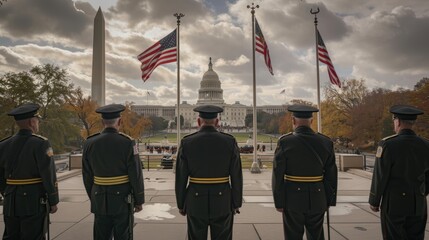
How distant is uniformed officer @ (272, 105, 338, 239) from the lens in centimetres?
420

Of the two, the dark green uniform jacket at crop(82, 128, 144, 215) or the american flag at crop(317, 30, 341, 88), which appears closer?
the dark green uniform jacket at crop(82, 128, 144, 215)

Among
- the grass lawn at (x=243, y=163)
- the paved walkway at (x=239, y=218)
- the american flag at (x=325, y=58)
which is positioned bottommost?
the grass lawn at (x=243, y=163)

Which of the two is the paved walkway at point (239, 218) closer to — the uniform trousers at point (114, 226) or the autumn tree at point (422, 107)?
the uniform trousers at point (114, 226)

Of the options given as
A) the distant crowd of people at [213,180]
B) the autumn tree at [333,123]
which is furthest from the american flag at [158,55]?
the autumn tree at [333,123]

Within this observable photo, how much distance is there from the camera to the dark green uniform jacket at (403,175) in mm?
4160

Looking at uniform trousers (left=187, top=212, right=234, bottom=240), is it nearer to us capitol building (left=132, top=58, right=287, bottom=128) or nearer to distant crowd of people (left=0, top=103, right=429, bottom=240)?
distant crowd of people (left=0, top=103, right=429, bottom=240)

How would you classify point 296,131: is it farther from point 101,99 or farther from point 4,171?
point 101,99

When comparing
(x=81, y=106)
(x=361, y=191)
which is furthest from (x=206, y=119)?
(x=81, y=106)

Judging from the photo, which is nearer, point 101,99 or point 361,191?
point 361,191

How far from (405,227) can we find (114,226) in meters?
3.69

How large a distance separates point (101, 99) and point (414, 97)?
76.9ft

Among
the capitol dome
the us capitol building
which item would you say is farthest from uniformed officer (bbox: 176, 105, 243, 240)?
the capitol dome

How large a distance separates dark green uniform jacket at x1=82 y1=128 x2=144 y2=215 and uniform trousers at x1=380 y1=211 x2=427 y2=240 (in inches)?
124

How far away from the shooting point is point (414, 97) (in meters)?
26.2
